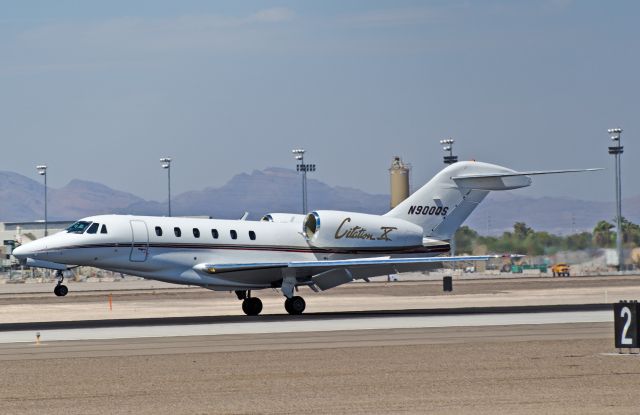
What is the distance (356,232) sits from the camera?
147 ft

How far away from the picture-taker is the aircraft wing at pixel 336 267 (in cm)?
4141

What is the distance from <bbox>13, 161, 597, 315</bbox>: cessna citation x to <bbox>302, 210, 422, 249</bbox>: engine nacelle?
36mm

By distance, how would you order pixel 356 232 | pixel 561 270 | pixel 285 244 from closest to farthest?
pixel 285 244
pixel 356 232
pixel 561 270

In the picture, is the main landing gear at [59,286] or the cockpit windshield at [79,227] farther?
the main landing gear at [59,286]

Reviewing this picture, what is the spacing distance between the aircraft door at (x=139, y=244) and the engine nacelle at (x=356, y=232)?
6200 mm

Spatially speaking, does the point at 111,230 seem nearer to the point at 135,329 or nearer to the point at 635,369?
the point at 135,329

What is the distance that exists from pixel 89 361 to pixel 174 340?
5.19 meters

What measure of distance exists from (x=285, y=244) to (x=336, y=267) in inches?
111

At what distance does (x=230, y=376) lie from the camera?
22.8 m

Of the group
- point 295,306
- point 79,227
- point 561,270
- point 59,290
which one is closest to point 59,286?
point 59,290

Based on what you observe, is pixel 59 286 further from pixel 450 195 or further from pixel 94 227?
pixel 450 195

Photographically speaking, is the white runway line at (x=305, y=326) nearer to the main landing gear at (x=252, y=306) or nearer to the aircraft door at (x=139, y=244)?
the aircraft door at (x=139, y=244)

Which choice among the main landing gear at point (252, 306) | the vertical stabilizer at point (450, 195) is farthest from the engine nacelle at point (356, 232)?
the main landing gear at point (252, 306)

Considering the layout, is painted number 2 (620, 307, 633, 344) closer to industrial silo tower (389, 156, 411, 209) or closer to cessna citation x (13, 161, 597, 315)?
cessna citation x (13, 161, 597, 315)
